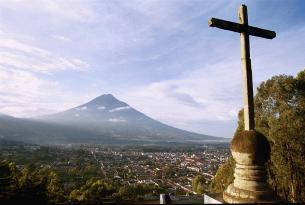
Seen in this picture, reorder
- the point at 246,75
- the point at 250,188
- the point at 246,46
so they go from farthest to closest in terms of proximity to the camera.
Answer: the point at 246,46 < the point at 246,75 < the point at 250,188

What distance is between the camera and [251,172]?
16.7 ft

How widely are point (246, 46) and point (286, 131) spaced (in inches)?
302

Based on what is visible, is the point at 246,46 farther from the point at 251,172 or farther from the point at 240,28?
the point at 251,172

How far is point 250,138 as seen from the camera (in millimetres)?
5125

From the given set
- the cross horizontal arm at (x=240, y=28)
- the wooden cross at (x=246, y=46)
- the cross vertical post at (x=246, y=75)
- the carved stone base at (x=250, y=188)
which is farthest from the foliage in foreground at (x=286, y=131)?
the carved stone base at (x=250, y=188)

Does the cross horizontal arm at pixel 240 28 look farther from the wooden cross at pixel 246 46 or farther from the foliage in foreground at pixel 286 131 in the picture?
the foliage in foreground at pixel 286 131

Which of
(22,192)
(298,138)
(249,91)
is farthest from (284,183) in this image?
(22,192)

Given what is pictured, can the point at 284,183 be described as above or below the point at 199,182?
above

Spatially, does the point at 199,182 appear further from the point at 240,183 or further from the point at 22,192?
the point at 240,183

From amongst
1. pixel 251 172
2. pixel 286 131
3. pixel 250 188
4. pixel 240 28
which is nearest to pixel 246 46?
pixel 240 28

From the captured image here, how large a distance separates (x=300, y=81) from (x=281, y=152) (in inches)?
113

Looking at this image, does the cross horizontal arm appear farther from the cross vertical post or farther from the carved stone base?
the carved stone base

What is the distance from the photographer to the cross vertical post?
562 cm

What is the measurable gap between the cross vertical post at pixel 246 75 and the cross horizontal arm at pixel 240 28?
0.27 feet
